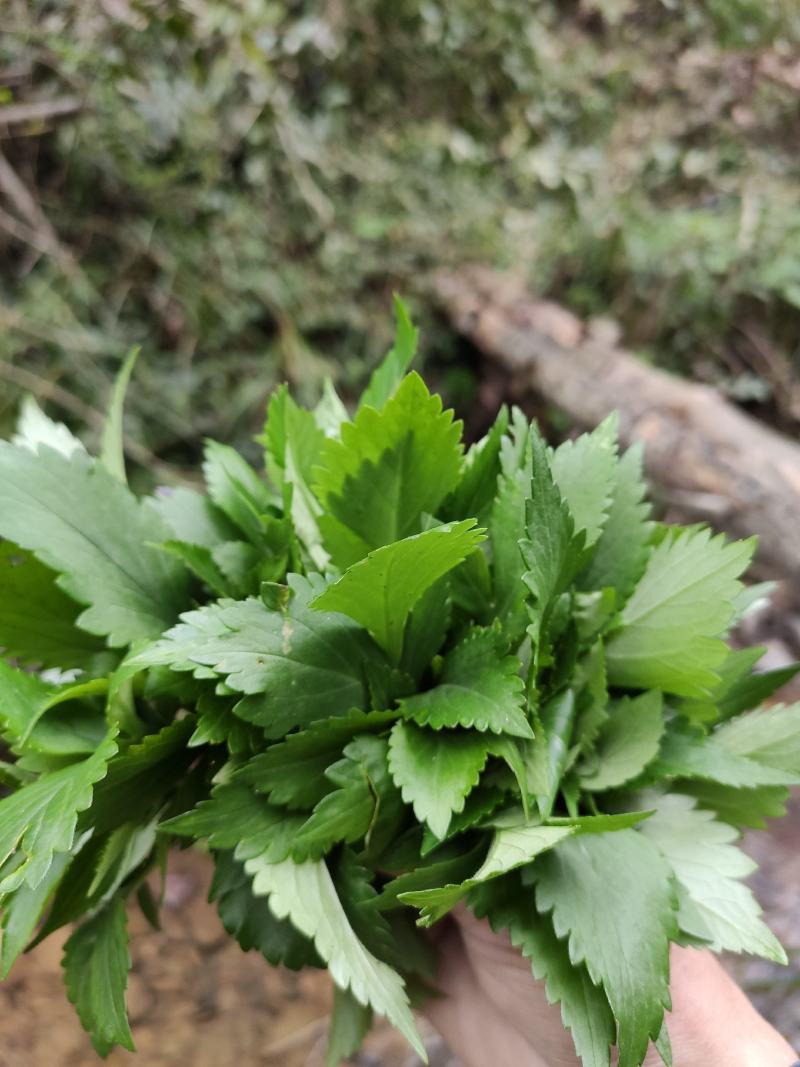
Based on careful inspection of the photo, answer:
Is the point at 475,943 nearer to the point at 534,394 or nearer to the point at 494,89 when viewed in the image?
the point at 534,394

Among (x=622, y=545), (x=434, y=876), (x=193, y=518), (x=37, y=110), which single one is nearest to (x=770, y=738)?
(x=622, y=545)

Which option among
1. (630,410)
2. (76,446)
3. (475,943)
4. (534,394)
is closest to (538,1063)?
(475,943)

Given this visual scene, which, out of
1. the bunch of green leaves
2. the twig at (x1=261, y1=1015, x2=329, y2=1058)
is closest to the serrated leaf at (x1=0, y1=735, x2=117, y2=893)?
the bunch of green leaves

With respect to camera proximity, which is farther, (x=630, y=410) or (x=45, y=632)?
(x=630, y=410)

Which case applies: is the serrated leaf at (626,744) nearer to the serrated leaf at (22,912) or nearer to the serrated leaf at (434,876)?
the serrated leaf at (434,876)

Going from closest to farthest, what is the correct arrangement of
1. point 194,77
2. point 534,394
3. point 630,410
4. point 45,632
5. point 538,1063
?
point 45,632
point 538,1063
point 194,77
point 630,410
point 534,394
